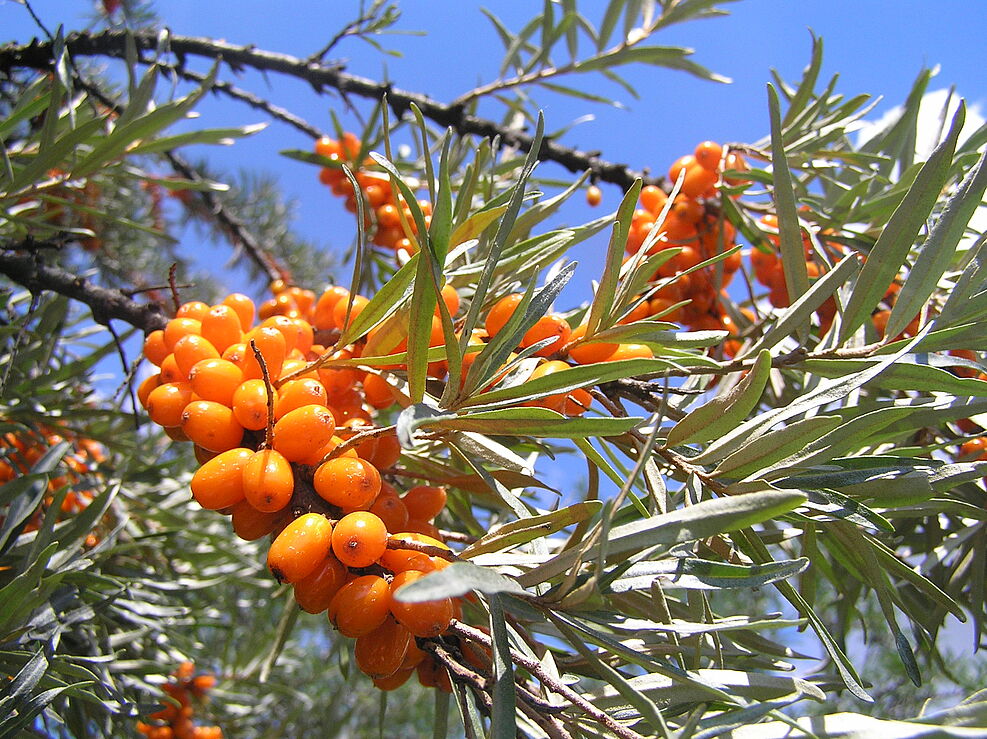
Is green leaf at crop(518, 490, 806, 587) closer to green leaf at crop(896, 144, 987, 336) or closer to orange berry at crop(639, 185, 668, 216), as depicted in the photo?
green leaf at crop(896, 144, 987, 336)

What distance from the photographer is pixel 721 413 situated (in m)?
0.62

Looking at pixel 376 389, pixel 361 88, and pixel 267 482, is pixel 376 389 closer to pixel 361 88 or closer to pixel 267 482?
pixel 267 482

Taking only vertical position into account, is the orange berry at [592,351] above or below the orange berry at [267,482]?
above

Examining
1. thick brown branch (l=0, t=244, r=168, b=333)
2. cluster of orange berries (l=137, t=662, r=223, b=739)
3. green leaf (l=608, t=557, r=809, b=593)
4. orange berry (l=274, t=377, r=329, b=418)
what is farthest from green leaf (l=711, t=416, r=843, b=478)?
cluster of orange berries (l=137, t=662, r=223, b=739)

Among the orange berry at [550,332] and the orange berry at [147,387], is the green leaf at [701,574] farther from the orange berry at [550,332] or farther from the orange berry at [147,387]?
the orange berry at [147,387]

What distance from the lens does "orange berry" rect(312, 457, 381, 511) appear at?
2.12 ft

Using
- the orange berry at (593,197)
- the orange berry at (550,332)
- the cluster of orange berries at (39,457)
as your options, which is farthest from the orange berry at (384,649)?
the orange berry at (593,197)

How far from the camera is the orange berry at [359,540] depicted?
0.61m

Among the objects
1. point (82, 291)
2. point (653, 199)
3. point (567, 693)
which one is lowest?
point (567, 693)

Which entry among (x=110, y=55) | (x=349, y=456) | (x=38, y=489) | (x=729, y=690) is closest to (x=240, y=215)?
(x=110, y=55)

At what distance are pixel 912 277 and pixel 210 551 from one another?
1429 mm

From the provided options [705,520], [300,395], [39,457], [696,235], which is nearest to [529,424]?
[705,520]

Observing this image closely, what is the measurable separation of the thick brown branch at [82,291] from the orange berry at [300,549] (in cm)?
52

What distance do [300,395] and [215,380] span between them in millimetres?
106
